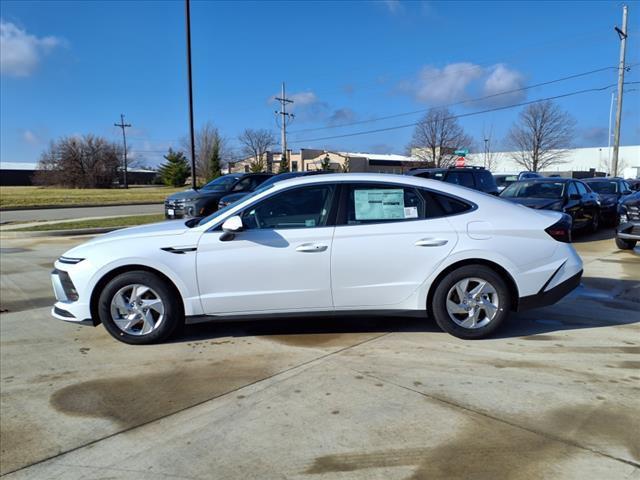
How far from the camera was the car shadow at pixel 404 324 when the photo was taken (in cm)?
503

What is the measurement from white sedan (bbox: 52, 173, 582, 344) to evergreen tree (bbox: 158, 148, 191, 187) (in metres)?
70.2

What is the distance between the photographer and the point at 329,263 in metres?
4.53

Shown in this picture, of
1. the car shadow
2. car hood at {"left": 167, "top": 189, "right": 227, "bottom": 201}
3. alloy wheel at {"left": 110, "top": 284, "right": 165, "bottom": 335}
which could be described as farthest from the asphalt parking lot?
car hood at {"left": 167, "top": 189, "right": 227, "bottom": 201}

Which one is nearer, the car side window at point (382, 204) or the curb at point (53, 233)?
the car side window at point (382, 204)

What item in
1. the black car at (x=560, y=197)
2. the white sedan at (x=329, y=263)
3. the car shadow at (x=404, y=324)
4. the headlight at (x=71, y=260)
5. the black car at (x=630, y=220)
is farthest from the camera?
the black car at (x=560, y=197)

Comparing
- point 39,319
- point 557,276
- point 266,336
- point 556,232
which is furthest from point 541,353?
point 39,319

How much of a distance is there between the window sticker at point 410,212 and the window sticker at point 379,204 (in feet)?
0.10

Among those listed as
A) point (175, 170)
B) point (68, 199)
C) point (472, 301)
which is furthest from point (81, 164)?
point (472, 301)

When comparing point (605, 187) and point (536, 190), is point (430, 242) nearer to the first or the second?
point (536, 190)

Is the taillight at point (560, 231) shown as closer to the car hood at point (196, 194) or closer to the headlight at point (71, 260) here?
the headlight at point (71, 260)

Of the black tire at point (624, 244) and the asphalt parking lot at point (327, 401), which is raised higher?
the black tire at point (624, 244)

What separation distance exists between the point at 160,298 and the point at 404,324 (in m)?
2.53

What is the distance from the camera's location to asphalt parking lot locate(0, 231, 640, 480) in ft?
9.16

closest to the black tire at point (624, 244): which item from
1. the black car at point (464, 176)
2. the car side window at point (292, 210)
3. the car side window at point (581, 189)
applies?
the car side window at point (581, 189)
